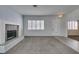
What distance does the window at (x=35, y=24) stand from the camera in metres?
12.9

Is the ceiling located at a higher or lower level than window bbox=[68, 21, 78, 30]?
higher

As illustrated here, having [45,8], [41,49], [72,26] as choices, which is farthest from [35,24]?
[41,49]

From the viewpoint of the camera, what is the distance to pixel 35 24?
13.1m

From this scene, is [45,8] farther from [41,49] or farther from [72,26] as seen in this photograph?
[72,26]

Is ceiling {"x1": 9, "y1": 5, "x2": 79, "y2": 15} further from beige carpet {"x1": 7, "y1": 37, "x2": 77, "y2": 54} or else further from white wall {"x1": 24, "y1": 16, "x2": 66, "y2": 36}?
white wall {"x1": 24, "y1": 16, "x2": 66, "y2": 36}

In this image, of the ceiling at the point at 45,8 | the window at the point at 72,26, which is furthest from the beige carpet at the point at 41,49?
the window at the point at 72,26

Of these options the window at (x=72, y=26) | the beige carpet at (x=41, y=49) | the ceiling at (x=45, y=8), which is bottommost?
the beige carpet at (x=41, y=49)

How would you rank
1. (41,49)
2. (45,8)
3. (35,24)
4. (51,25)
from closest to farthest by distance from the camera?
1. (41,49)
2. (45,8)
3. (51,25)
4. (35,24)

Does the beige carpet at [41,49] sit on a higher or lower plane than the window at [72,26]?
lower

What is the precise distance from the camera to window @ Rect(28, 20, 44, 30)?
1289 centimetres

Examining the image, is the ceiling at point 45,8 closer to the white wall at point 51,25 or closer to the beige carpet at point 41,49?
the beige carpet at point 41,49

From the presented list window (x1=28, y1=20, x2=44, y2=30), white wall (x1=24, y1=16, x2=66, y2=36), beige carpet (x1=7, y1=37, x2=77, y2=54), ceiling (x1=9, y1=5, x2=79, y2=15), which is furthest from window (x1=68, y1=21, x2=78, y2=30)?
beige carpet (x1=7, y1=37, x2=77, y2=54)

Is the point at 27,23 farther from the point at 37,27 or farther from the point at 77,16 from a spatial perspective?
the point at 77,16
